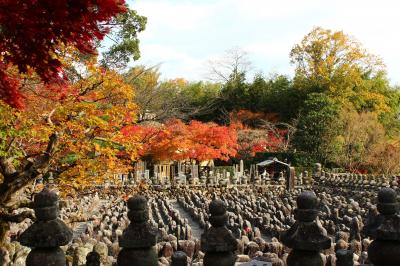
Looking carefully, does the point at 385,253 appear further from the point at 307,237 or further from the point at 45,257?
the point at 45,257

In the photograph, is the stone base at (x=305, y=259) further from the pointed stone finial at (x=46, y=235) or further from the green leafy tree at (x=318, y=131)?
the green leafy tree at (x=318, y=131)

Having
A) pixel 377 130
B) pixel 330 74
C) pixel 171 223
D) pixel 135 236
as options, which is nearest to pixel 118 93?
pixel 171 223

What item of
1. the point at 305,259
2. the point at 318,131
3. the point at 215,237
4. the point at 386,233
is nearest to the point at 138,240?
the point at 215,237

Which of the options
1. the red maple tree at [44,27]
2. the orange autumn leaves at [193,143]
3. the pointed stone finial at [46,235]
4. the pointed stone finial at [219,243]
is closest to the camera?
Answer: the pointed stone finial at [46,235]

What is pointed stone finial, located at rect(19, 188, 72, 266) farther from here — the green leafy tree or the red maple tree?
the green leafy tree

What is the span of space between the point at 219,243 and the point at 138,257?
0.43m

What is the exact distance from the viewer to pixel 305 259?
7.67 ft

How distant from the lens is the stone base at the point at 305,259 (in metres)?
2.33

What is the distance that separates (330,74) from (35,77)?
104 ft

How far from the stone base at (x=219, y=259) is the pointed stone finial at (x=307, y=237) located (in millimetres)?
297

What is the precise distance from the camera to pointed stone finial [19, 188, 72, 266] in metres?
2.23

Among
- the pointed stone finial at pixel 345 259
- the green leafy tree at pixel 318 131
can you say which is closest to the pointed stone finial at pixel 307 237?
the pointed stone finial at pixel 345 259

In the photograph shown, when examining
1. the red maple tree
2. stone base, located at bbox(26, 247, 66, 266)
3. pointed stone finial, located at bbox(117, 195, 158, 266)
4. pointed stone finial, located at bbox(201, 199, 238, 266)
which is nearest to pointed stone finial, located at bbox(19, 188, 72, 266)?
stone base, located at bbox(26, 247, 66, 266)

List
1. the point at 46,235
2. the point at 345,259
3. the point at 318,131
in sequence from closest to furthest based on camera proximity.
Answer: the point at 46,235
the point at 345,259
the point at 318,131
